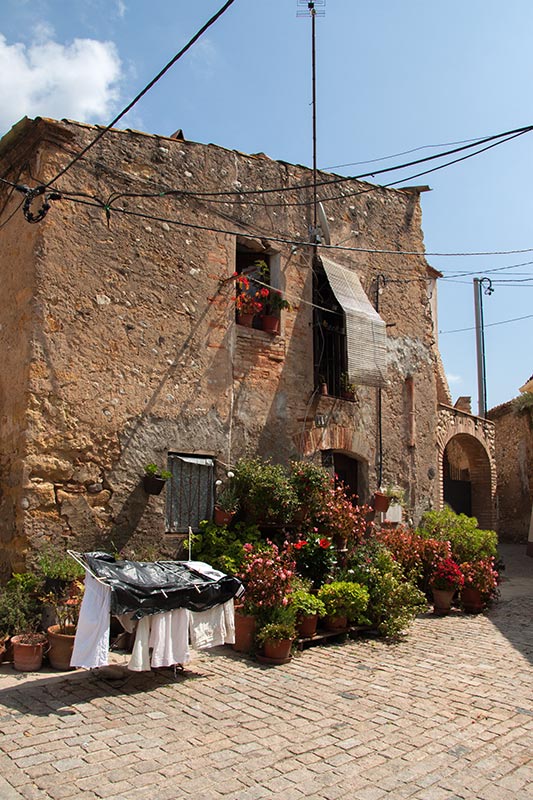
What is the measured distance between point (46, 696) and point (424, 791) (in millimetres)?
3120

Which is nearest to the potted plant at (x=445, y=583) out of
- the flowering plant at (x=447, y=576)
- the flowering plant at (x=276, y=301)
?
the flowering plant at (x=447, y=576)

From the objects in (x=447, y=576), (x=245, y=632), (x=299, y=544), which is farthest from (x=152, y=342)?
(x=447, y=576)

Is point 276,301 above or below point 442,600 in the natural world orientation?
above

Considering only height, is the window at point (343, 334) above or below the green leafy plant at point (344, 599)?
above

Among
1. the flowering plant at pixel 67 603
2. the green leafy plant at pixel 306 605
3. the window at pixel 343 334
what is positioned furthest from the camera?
the window at pixel 343 334

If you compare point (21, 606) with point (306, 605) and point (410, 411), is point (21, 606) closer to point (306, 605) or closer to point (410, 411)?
point (306, 605)

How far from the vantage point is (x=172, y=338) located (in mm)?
8469

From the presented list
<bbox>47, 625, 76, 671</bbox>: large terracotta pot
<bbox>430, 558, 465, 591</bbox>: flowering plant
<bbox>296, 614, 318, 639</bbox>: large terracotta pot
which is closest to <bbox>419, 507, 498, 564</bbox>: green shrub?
<bbox>430, 558, 465, 591</bbox>: flowering plant

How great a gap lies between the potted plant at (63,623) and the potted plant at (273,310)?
4.69 m

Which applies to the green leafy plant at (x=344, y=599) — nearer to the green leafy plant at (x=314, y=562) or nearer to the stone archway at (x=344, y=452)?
the green leafy plant at (x=314, y=562)

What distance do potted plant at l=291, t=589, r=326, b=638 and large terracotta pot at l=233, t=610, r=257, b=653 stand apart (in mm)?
521

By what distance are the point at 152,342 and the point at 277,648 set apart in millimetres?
4037

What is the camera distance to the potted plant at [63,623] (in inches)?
234

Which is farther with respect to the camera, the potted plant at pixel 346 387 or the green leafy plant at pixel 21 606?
the potted plant at pixel 346 387
